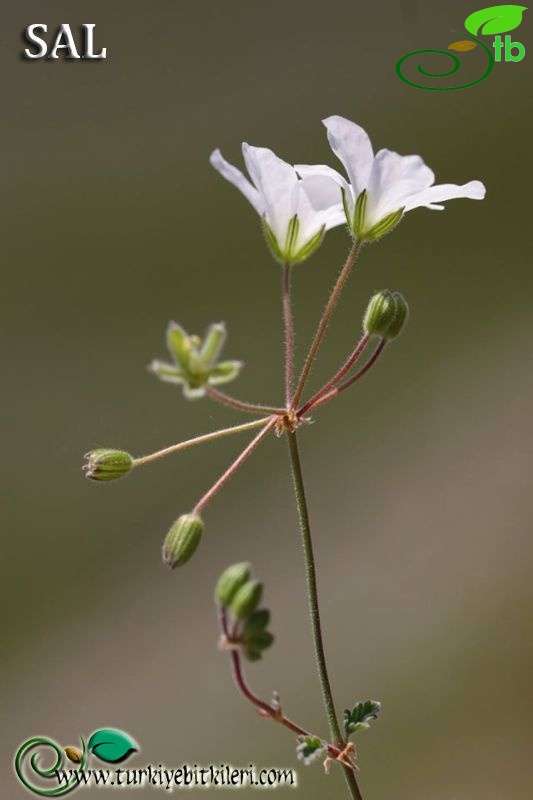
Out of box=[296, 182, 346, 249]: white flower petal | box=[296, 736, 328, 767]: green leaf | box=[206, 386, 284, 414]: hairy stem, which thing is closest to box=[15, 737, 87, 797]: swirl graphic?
box=[296, 736, 328, 767]: green leaf

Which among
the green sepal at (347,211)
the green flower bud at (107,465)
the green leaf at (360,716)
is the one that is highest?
the green sepal at (347,211)

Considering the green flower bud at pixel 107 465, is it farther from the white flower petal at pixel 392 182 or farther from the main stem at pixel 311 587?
the white flower petal at pixel 392 182

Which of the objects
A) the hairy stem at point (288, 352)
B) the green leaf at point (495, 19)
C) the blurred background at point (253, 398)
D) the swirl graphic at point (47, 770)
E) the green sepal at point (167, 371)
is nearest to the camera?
the green sepal at point (167, 371)

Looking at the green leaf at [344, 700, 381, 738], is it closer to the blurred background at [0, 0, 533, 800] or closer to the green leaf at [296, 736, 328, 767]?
the green leaf at [296, 736, 328, 767]

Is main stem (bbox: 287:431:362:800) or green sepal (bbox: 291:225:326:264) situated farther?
green sepal (bbox: 291:225:326:264)

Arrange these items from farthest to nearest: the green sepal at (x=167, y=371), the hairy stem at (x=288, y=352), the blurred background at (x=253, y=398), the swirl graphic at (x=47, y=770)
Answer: the blurred background at (x=253, y=398) < the swirl graphic at (x=47, y=770) < the hairy stem at (x=288, y=352) < the green sepal at (x=167, y=371)

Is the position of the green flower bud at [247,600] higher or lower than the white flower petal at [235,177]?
lower

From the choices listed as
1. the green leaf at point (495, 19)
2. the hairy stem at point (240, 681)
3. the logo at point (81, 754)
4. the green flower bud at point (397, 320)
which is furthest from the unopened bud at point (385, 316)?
the green leaf at point (495, 19)

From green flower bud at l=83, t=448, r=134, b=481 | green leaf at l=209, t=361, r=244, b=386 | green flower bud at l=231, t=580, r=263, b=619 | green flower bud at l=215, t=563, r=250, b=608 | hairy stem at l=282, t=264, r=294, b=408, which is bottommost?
green flower bud at l=231, t=580, r=263, b=619
